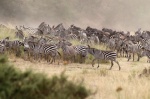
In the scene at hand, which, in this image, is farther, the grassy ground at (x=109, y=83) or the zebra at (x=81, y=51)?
the zebra at (x=81, y=51)

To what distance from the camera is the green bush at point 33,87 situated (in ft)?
28.0

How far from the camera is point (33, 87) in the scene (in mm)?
8570

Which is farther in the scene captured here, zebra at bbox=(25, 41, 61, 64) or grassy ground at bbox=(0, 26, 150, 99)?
zebra at bbox=(25, 41, 61, 64)

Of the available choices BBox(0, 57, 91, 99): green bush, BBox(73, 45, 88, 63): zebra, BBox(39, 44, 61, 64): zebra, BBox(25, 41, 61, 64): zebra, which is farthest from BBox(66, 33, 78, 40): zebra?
BBox(0, 57, 91, 99): green bush

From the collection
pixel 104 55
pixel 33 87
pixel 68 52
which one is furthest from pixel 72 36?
pixel 33 87

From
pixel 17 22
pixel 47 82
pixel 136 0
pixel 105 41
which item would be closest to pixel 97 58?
pixel 105 41

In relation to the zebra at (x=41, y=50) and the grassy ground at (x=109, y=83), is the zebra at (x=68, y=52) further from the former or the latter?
the grassy ground at (x=109, y=83)

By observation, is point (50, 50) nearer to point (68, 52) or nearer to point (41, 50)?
point (41, 50)

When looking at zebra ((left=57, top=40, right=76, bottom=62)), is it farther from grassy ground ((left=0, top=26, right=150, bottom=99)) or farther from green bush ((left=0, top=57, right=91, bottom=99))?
green bush ((left=0, top=57, right=91, bottom=99))

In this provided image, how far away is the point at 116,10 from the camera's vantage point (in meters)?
77.8

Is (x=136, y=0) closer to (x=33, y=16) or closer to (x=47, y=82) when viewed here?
(x=33, y=16)

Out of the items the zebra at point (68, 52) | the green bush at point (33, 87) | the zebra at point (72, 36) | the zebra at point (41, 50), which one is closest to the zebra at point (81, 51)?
the zebra at point (68, 52)

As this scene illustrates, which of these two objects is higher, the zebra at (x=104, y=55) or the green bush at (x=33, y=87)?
the zebra at (x=104, y=55)

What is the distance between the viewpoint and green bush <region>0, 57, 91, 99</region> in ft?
28.0
